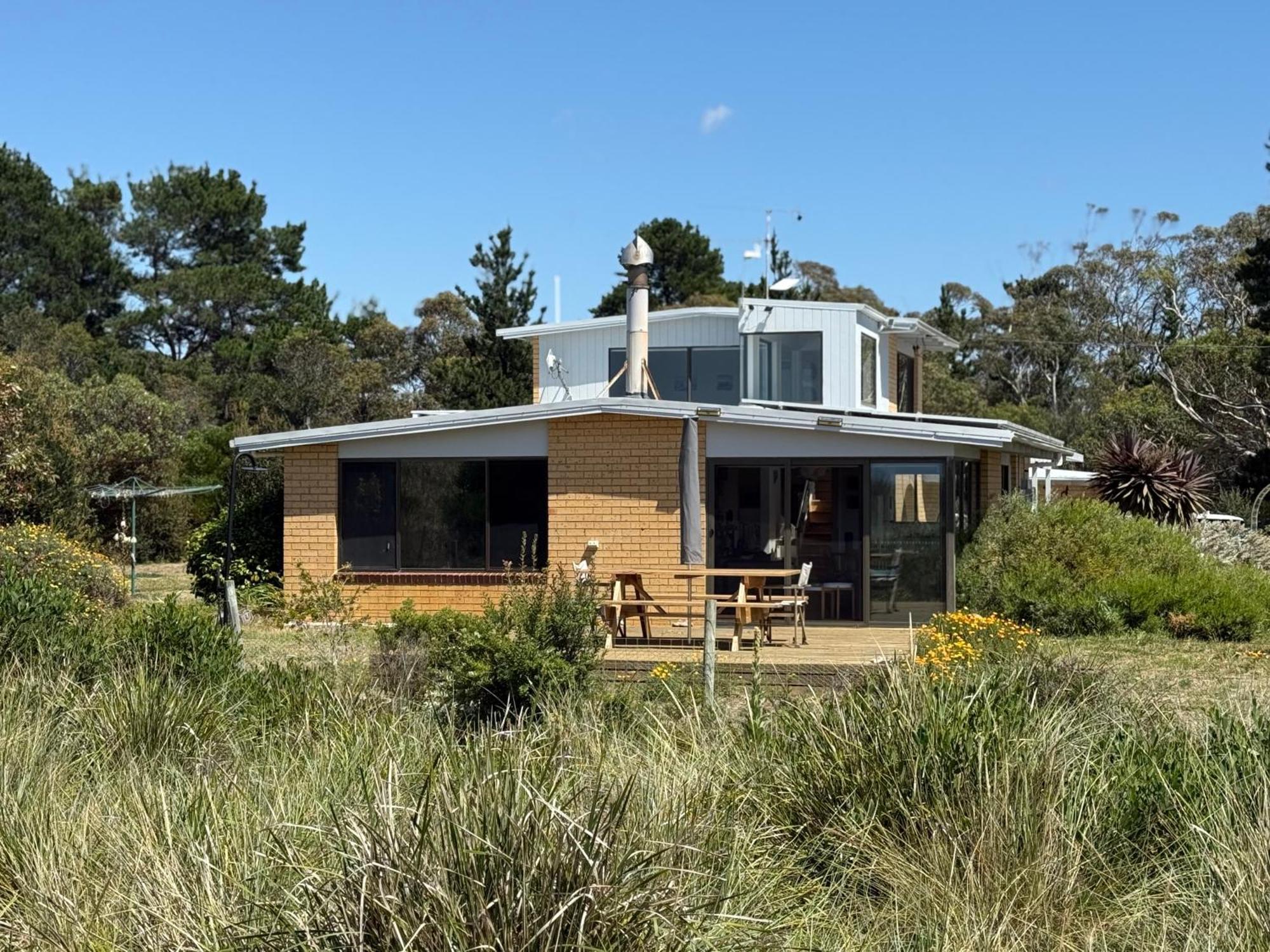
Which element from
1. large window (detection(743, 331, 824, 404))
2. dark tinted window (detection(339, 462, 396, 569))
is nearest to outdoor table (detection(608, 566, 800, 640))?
dark tinted window (detection(339, 462, 396, 569))

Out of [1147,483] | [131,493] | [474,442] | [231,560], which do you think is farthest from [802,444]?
[131,493]

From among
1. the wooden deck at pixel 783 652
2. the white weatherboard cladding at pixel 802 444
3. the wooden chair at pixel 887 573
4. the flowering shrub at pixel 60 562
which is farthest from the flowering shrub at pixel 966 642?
the flowering shrub at pixel 60 562

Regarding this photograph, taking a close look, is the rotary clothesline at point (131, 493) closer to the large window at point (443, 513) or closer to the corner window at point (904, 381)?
the large window at point (443, 513)

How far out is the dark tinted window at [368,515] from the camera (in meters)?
18.9

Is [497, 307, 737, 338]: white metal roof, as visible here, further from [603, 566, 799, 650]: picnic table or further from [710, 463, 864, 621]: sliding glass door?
[603, 566, 799, 650]: picnic table

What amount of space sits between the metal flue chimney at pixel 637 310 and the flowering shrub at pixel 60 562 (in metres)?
7.43

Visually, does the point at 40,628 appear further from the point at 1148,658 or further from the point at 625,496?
the point at 1148,658

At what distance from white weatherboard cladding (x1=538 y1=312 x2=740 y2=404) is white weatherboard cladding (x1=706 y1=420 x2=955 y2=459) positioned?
6050 millimetres

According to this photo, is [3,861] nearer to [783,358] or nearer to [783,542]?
[783,542]

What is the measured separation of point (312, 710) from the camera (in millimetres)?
9227

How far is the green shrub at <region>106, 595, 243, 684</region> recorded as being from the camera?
10109 millimetres

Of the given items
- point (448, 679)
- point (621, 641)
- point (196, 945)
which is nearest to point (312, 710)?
point (448, 679)

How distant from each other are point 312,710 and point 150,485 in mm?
23687

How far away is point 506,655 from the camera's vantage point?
1108 centimetres
